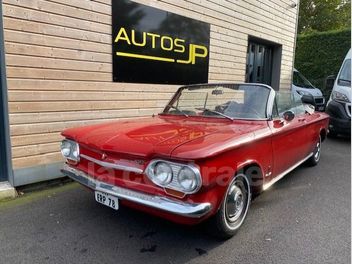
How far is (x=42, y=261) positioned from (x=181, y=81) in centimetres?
446

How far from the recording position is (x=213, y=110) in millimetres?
3775

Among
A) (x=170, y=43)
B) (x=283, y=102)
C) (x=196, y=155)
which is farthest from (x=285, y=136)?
(x=170, y=43)

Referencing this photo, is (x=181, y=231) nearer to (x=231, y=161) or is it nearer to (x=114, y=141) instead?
(x=231, y=161)

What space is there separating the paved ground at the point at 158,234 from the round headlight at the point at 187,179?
2.27ft

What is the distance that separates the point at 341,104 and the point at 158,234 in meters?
6.68

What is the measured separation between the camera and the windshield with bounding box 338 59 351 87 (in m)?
8.16

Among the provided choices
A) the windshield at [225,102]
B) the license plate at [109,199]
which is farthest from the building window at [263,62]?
the license plate at [109,199]

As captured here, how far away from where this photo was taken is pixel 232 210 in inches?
119

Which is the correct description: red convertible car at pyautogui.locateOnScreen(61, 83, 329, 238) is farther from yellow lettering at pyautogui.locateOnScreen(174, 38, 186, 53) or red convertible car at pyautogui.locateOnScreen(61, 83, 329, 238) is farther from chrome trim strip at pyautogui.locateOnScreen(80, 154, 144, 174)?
yellow lettering at pyautogui.locateOnScreen(174, 38, 186, 53)

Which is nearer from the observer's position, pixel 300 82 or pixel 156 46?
pixel 156 46

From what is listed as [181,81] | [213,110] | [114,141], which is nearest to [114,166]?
[114,141]

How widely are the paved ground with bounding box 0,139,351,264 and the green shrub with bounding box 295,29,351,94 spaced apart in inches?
496

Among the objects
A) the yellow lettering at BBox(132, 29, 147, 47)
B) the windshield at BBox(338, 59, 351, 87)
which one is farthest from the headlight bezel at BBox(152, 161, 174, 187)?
the windshield at BBox(338, 59, 351, 87)

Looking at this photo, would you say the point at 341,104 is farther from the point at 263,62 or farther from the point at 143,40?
the point at 143,40
